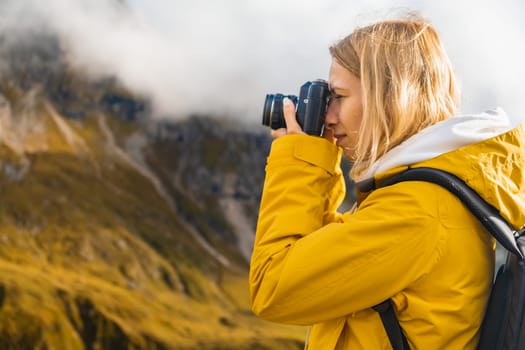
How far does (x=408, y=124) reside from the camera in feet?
11.4

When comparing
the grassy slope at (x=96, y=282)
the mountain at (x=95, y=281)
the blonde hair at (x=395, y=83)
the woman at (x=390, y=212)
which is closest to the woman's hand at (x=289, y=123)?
the woman at (x=390, y=212)

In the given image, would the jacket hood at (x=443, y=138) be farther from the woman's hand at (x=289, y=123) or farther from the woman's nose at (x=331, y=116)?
the woman's hand at (x=289, y=123)

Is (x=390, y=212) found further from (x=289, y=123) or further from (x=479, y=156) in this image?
(x=289, y=123)

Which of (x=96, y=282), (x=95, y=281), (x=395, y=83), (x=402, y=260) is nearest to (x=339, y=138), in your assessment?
(x=395, y=83)

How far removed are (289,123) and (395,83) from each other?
0.77 meters

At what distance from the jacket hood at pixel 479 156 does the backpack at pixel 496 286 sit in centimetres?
5

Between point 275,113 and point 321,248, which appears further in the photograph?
point 275,113

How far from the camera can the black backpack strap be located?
316 cm

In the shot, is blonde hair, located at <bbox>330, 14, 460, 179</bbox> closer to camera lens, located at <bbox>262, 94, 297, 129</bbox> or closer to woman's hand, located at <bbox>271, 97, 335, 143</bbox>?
woman's hand, located at <bbox>271, 97, 335, 143</bbox>

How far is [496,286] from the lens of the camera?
10.8 ft

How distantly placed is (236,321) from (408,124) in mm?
168888

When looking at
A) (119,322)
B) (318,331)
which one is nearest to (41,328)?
(119,322)

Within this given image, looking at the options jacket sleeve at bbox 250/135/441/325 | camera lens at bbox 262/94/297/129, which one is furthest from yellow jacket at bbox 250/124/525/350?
camera lens at bbox 262/94/297/129

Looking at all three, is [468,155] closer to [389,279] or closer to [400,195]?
[400,195]
